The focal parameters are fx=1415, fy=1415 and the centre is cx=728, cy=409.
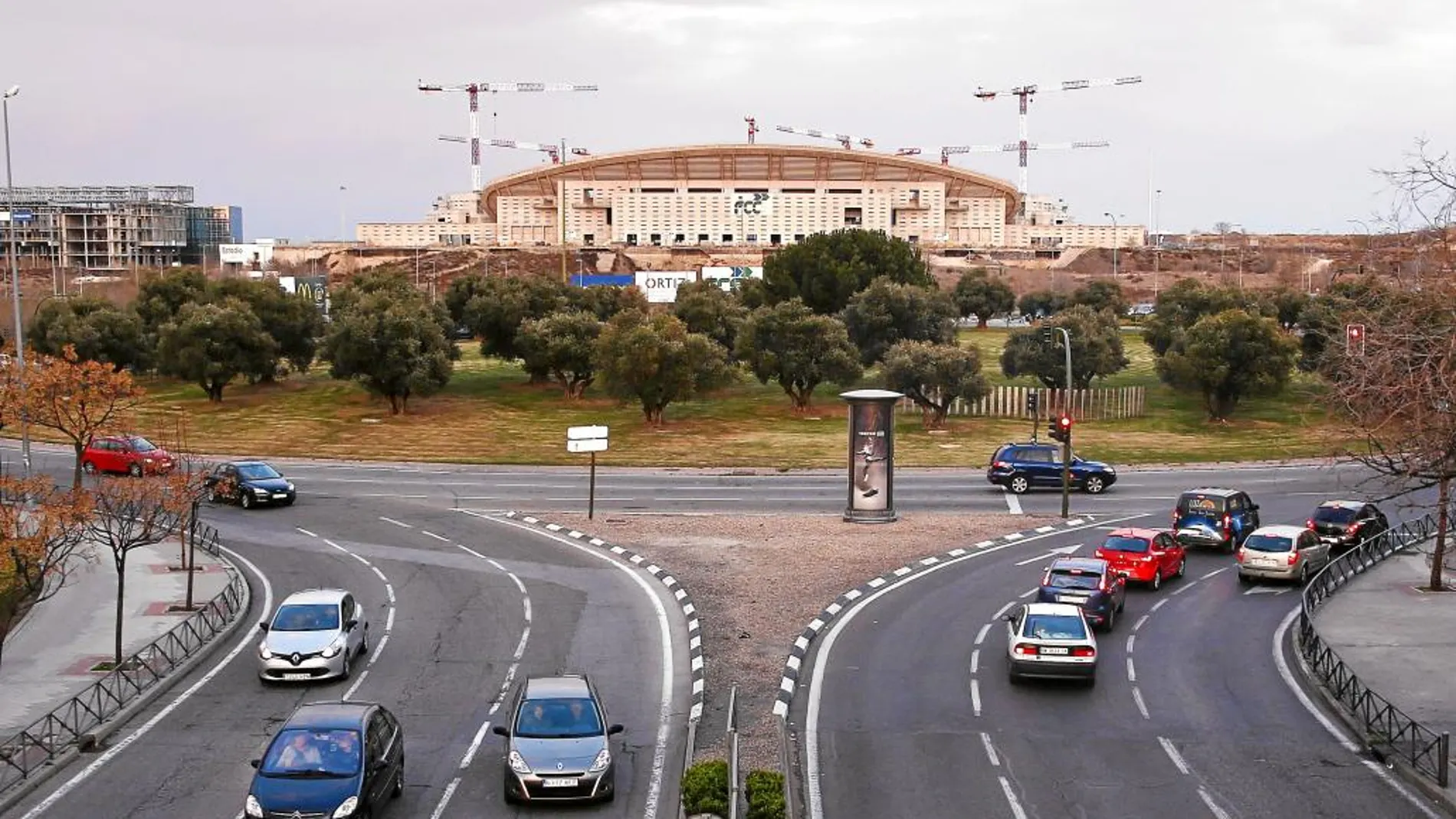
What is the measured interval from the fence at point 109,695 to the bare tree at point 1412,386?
18433 millimetres

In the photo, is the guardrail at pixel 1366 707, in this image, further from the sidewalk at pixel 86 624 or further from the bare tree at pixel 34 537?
the bare tree at pixel 34 537

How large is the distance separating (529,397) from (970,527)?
4233 centimetres

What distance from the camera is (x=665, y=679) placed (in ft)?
80.0

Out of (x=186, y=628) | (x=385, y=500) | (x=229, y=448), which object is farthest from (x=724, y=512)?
(x=229, y=448)

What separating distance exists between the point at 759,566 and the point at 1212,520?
1249 centimetres

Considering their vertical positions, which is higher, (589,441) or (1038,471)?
(589,441)

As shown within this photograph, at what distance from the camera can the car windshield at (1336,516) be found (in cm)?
3753

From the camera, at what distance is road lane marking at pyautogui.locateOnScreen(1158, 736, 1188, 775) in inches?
773

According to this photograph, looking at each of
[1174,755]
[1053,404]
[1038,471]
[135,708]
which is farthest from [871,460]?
[1053,404]

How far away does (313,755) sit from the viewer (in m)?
17.3

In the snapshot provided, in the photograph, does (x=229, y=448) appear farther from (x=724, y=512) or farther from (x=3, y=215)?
(x=724, y=512)

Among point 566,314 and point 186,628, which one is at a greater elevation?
point 566,314

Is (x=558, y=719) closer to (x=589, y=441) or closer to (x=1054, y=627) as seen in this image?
(x=1054, y=627)

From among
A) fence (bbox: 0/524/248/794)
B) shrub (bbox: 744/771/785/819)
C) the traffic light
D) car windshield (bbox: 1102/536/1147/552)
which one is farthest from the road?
the traffic light
